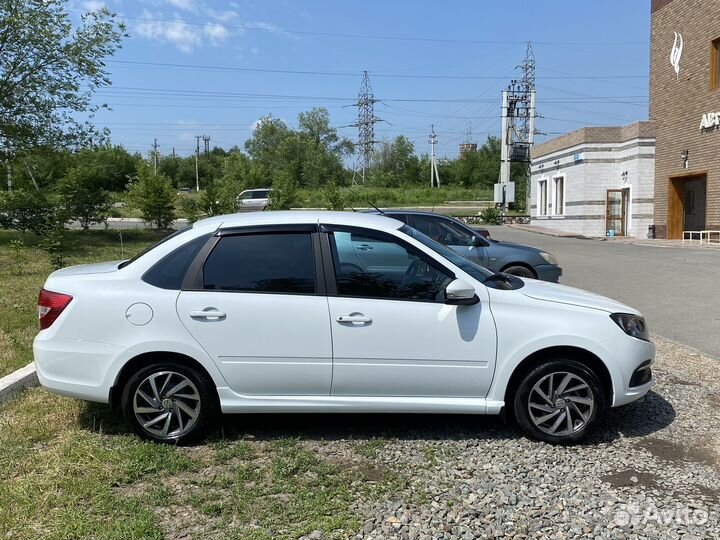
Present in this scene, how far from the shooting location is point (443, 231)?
10.4 meters

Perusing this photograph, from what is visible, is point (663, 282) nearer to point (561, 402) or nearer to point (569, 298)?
point (569, 298)

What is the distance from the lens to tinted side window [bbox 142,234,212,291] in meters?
4.36

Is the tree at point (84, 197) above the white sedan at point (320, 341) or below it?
above

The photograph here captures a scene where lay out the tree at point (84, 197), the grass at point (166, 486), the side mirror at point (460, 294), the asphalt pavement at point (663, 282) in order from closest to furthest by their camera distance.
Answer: the grass at point (166, 486)
the side mirror at point (460, 294)
the asphalt pavement at point (663, 282)
the tree at point (84, 197)

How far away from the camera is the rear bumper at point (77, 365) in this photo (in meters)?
4.28

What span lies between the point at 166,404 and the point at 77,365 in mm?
697

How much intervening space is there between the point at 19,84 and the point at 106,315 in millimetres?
17419

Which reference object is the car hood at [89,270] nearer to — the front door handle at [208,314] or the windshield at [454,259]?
A: the front door handle at [208,314]

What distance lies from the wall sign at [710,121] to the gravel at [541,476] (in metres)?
22.2

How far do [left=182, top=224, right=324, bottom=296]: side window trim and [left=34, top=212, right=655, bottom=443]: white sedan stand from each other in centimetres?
1

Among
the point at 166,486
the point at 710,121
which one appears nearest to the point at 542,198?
the point at 710,121

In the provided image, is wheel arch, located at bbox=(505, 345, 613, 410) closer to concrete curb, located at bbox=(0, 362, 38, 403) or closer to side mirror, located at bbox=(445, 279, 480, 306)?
side mirror, located at bbox=(445, 279, 480, 306)

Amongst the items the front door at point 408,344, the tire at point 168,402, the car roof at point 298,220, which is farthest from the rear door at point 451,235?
the tire at point 168,402

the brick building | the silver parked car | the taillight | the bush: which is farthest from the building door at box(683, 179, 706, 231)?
the taillight
